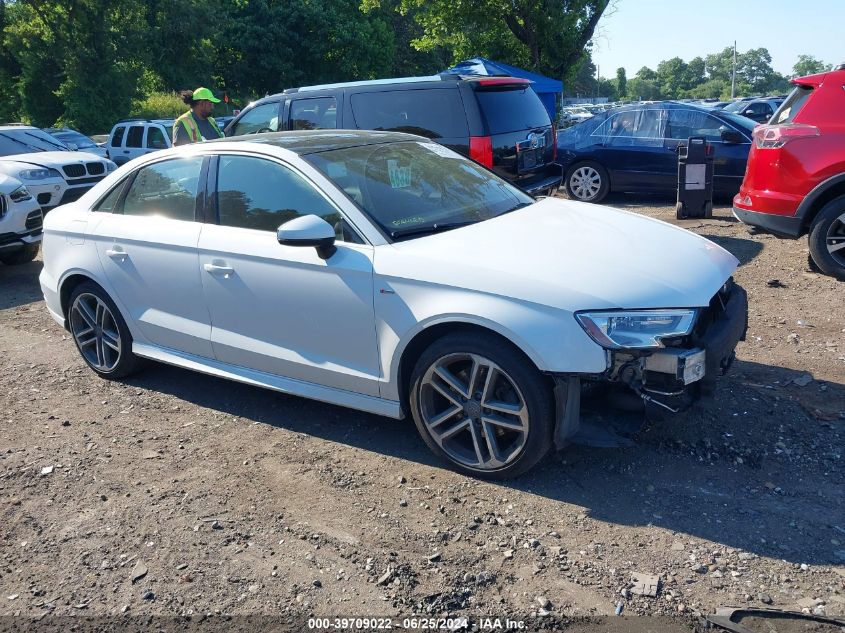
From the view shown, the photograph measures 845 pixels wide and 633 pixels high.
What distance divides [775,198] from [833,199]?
0.48 metres

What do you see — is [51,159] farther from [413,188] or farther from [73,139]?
[73,139]

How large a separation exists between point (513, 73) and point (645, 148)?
21.3 ft

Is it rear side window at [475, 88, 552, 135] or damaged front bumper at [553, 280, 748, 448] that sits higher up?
rear side window at [475, 88, 552, 135]

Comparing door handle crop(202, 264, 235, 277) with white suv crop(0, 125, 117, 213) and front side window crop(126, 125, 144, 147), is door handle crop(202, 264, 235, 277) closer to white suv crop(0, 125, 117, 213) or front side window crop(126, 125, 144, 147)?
white suv crop(0, 125, 117, 213)

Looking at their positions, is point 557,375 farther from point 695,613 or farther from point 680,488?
point 695,613

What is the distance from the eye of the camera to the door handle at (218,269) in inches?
177

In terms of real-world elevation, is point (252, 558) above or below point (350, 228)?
below

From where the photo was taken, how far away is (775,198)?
7250 millimetres

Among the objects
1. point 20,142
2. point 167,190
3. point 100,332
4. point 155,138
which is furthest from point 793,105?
point 155,138

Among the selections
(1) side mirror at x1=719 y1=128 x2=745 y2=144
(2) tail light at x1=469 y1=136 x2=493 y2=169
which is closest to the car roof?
(2) tail light at x1=469 y1=136 x2=493 y2=169

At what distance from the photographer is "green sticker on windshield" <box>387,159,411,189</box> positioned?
176 inches

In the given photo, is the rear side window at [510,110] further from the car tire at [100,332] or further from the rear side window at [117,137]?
the rear side window at [117,137]

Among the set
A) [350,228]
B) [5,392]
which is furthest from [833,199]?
[5,392]

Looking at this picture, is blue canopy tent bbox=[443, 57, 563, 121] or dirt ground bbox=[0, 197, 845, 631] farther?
blue canopy tent bbox=[443, 57, 563, 121]
